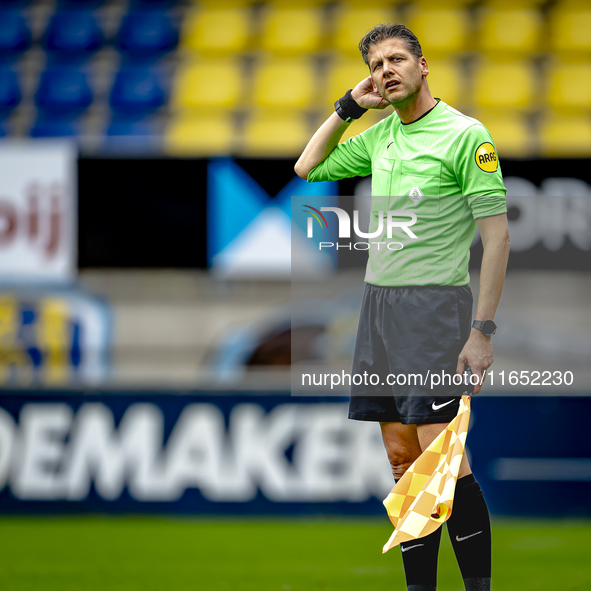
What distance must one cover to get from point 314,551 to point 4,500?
6.41 ft

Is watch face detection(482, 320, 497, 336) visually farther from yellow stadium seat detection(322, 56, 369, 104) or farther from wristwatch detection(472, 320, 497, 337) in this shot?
yellow stadium seat detection(322, 56, 369, 104)

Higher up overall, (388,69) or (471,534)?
(388,69)

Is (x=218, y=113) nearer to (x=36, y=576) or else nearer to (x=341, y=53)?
(x=341, y=53)

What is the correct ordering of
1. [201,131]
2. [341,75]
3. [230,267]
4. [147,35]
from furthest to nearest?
[147,35] → [341,75] → [201,131] → [230,267]

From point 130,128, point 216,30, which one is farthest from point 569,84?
point 130,128

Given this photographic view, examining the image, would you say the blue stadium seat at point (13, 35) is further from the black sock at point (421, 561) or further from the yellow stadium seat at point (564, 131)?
the black sock at point (421, 561)

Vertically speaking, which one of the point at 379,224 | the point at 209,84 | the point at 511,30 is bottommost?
the point at 379,224

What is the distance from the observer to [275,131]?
20.9 feet

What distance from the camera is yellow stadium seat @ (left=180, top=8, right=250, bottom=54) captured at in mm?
7355

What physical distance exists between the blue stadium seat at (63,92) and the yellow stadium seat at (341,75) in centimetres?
211

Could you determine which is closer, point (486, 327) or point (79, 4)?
point (486, 327)

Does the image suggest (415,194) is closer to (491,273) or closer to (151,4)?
(491,273)

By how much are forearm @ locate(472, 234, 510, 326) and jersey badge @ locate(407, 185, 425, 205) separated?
18cm

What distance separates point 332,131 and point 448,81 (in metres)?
5.23
